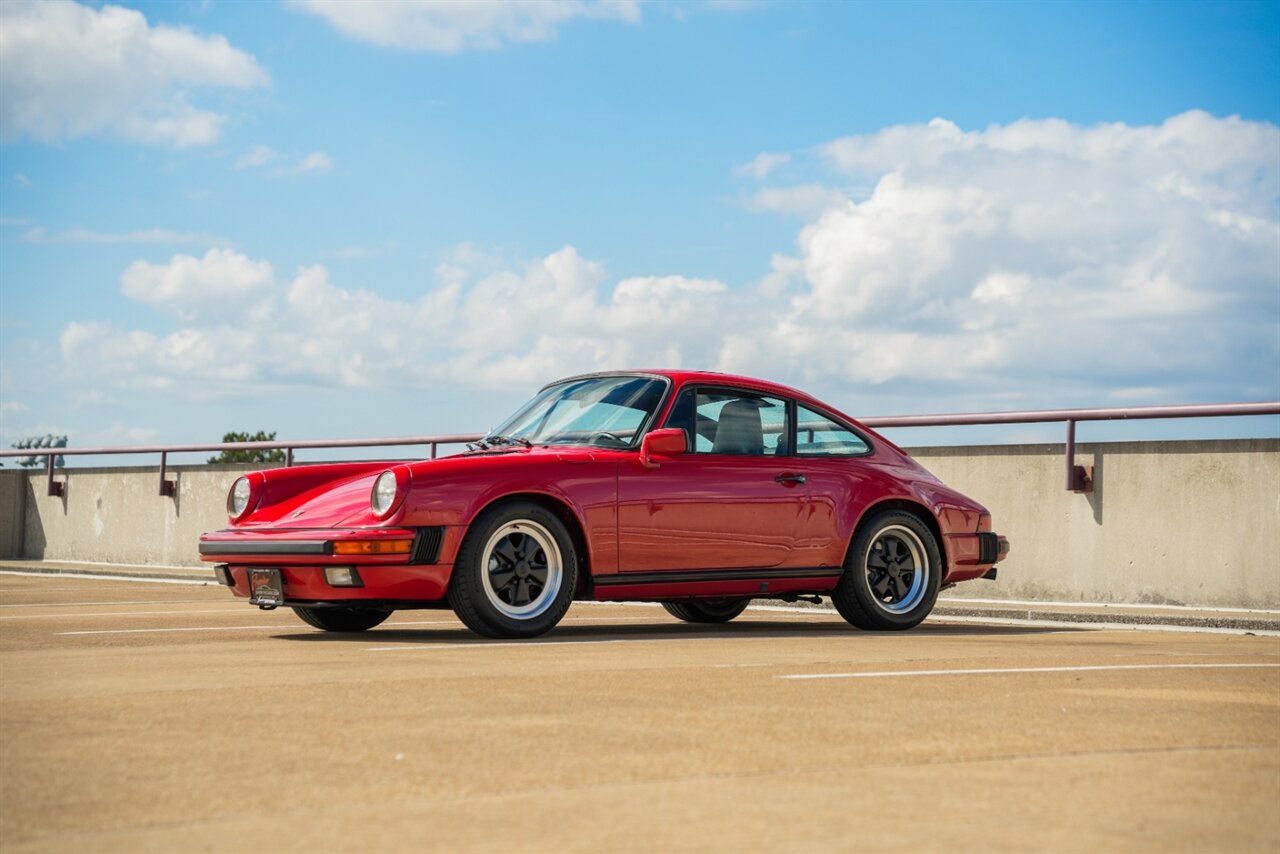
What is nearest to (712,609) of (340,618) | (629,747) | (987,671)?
(340,618)

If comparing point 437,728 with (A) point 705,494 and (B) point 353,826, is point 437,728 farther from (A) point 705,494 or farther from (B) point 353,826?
(A) point 705,494

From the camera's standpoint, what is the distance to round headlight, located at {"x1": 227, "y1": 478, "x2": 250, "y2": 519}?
32.9 feet

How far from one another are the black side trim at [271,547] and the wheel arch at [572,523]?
0.92m

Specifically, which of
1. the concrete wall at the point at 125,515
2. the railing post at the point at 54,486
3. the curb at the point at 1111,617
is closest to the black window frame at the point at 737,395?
the curb at the point at 1111,617

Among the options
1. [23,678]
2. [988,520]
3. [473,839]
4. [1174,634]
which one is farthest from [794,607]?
[473,839]

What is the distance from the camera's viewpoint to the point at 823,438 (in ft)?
35.0

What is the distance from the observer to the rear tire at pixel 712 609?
11.3 m

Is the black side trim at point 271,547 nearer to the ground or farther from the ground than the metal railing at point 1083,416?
nearer to the ground

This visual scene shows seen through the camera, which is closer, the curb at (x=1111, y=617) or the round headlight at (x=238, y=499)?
the round headlight at (x=238, y=499)

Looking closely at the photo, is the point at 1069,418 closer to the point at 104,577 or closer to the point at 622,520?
the point at 622,520

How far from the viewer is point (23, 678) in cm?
697

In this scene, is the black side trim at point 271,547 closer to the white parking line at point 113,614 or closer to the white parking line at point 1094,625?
the white parking line at point 113,614

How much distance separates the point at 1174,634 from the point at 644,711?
18.9 feet

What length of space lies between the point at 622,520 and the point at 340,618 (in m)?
1.90
